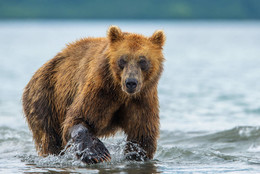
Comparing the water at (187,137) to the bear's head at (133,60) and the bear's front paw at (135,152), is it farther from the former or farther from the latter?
the bear's head at (133,60)

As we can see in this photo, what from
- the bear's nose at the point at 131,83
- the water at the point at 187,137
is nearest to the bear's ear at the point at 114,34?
the bear's nose at the point at 131,83

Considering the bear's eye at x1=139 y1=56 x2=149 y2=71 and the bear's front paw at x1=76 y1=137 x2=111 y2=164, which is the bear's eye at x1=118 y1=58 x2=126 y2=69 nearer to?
the bear's eye at x1=139 y1=56 x2=149 y2=71

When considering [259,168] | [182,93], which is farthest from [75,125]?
[182,93]

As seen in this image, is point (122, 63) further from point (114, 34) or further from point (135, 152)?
point (135, 152)

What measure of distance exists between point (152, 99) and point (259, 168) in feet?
5.86

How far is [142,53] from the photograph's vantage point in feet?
22.2

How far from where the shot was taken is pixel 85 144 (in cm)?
700

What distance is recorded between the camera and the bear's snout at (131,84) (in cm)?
A: 651

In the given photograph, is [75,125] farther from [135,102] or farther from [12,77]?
Result: [12,77]

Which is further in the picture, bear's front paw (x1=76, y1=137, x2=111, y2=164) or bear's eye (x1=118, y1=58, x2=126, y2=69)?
bear's front paw (x1=76, y1=137, x2=111, y2=164)

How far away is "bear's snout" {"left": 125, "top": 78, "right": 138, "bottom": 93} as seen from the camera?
6508mm

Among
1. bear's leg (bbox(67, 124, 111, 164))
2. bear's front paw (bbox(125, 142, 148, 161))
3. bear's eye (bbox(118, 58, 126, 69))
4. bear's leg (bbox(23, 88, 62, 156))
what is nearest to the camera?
Result: bear's eye (bbox(118, 58, 126, 69))
